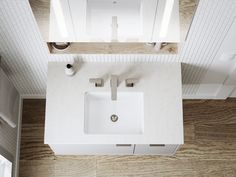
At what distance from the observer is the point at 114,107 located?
8.93 feet

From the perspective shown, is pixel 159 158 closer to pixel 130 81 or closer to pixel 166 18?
pixel 130 81

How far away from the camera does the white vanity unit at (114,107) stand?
8.41 feet

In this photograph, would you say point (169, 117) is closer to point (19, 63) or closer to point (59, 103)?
point (59, 103)

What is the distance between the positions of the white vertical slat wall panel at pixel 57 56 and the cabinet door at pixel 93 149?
0.48 m

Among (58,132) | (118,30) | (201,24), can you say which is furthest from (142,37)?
(58,132)

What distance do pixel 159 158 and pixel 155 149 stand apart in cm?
26

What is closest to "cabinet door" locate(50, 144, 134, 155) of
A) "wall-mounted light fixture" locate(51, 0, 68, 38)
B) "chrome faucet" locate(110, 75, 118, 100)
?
"chrome faucet" locate(110, 75, 118, 100)

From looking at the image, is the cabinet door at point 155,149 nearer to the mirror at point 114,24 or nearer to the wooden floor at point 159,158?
the wooden floor at point 159,158

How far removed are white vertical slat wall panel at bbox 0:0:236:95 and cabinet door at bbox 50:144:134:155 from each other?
0.48 metres

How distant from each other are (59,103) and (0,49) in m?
0.47

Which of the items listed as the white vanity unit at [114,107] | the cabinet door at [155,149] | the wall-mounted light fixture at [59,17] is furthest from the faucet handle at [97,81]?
the cabinet door at [155,149]

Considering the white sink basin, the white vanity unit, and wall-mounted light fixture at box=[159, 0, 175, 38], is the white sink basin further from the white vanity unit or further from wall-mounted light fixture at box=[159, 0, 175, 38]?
wall-mounted light fixture at box=[159, 0, 175, 38]

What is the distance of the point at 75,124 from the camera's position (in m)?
2.58

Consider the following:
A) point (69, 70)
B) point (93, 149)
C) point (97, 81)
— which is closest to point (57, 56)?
point (69, 70)
